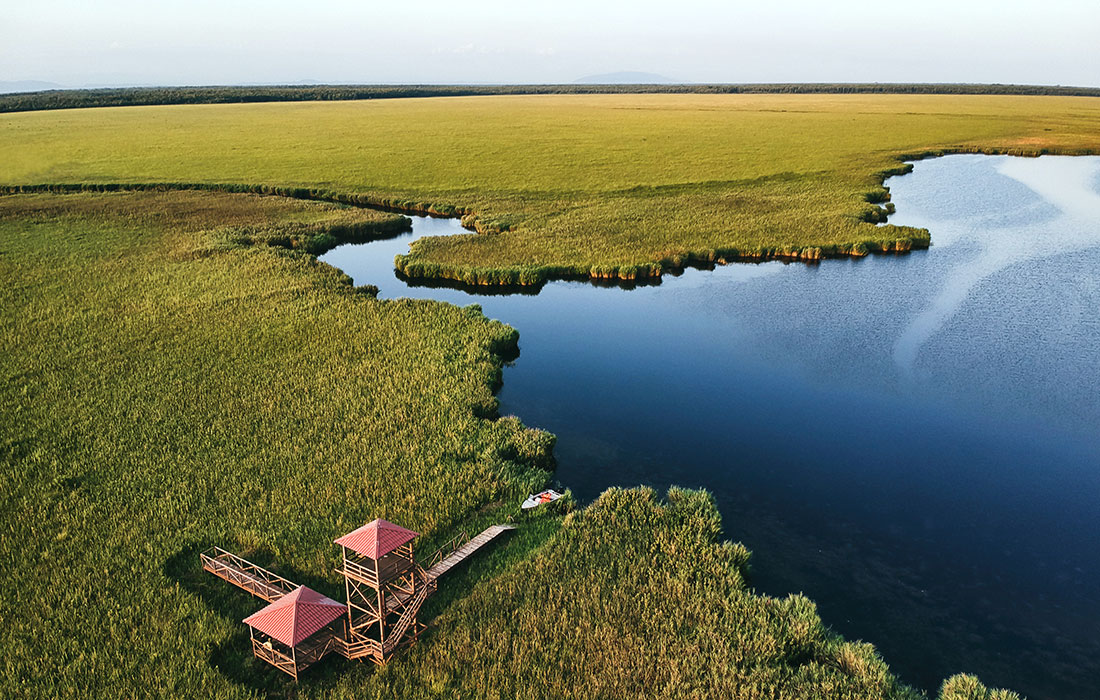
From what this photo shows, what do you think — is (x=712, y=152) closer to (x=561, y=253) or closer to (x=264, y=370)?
(x=561, y=253)

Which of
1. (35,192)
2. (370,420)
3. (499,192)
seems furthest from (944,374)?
(35,192)

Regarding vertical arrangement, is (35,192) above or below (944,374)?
above

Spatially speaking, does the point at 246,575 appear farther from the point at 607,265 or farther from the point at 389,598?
the point at 607,265

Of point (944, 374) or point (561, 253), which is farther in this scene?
point (561, 253)

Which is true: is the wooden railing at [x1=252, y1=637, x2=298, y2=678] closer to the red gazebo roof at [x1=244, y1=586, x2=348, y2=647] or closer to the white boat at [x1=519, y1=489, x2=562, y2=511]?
the red gazebo roof at [x1=244, y1=586, x2=348, y2=647]

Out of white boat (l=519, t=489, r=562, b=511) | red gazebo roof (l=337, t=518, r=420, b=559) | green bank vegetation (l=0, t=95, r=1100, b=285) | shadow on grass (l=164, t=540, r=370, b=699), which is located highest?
green bank vegetation (l=0, t=95, r=1100, b=285)

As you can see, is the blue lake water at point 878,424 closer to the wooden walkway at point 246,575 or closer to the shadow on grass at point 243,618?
the shadow on grass at point 243,618

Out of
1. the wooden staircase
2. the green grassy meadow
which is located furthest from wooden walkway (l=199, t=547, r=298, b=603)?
the green grassy meadow
